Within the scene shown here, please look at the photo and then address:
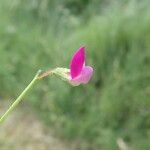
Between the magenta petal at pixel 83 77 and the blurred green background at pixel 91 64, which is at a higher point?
the blurred green background at pixel 91 64

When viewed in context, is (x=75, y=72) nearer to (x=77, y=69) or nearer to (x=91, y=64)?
(x=77, y=69)

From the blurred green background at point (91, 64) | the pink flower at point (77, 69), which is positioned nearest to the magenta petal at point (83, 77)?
the pink flower at point (77, 69)

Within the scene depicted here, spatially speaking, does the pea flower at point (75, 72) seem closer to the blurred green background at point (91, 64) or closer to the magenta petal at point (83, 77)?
the magenta petal at point (83, 77)

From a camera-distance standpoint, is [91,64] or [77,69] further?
[91,64]

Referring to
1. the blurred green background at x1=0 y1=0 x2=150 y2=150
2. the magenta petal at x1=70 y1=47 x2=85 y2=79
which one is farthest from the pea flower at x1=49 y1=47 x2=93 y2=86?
the blurred green background at x1=0 y1=0 x2=150 y2=150

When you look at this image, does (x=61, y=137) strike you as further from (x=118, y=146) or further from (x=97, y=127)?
(x=118, y=146)

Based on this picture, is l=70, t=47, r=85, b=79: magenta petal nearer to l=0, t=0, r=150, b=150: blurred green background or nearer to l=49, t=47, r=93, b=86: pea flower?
l=49, t=47, r=93, b=86: pea flower

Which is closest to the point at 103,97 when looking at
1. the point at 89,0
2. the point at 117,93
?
the point at 117,93

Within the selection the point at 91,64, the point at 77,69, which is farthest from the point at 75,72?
the point at 91,64
